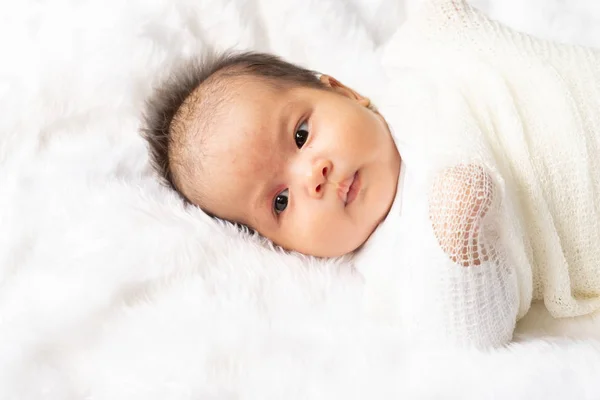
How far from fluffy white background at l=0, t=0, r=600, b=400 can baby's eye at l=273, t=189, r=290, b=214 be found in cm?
8

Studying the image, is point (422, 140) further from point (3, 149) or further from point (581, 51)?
point (3, 149)

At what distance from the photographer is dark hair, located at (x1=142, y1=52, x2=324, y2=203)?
4.47ft

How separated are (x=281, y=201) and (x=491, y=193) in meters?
0.41

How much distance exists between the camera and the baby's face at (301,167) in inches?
48.0

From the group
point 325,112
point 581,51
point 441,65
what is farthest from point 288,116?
point 581,51

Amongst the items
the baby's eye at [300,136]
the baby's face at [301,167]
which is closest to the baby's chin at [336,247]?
the baby's face at [301,167]

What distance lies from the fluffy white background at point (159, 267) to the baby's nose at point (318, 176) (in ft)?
0.44

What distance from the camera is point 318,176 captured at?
120 cm

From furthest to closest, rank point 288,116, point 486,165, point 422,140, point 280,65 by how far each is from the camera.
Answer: point 280,65, point 288,116, point 422,140, point 486,165

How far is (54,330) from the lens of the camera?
44.6 inches

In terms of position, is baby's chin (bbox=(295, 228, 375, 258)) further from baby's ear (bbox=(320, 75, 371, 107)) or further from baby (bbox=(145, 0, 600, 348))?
baby's ear (bbox=(320, 75, 371, 107))

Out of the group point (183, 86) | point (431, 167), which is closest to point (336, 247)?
point (431, 167)

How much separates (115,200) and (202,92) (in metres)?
0.26

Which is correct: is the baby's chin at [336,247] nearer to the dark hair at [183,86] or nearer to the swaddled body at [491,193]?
the swaddled body at [491,193]
